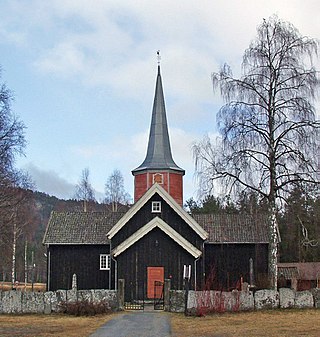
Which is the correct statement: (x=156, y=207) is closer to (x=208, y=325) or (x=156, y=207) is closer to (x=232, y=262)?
(x=232, y=262)

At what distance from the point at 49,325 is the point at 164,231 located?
530 inches

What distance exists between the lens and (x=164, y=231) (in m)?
36.3


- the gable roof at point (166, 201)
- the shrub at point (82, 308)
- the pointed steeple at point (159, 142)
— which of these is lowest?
the shrub at point (82, 308)

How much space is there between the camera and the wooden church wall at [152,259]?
3641 centimetres

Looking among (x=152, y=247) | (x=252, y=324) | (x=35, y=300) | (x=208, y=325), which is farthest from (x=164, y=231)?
(x=252, y=324)

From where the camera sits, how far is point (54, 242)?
39.0m

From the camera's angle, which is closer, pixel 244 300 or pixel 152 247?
pixel 244 300

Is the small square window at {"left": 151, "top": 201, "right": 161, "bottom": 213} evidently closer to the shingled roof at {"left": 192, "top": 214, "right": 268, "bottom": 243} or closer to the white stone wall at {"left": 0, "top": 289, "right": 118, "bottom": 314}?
the shingled roof at {"left": 192, "top": 214, "right": 268, "bottom": 243}

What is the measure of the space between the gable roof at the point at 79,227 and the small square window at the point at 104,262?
852 mm

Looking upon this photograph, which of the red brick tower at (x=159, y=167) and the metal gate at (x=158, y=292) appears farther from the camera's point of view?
the red brick tower at (x=159, y=167)

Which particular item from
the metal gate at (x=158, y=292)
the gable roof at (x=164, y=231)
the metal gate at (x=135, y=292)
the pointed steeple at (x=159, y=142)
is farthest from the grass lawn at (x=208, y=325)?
the pointed steeple at (x=159, y=142)

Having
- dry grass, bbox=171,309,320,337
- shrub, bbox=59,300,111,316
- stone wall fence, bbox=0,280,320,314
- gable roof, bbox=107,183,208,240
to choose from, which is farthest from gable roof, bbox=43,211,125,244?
dry grass, bbox=171,309,320,337

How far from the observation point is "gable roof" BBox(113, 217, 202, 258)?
36062mm

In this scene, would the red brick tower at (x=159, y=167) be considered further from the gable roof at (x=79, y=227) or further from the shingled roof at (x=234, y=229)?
the shingled roof at (x=234, y=229)
